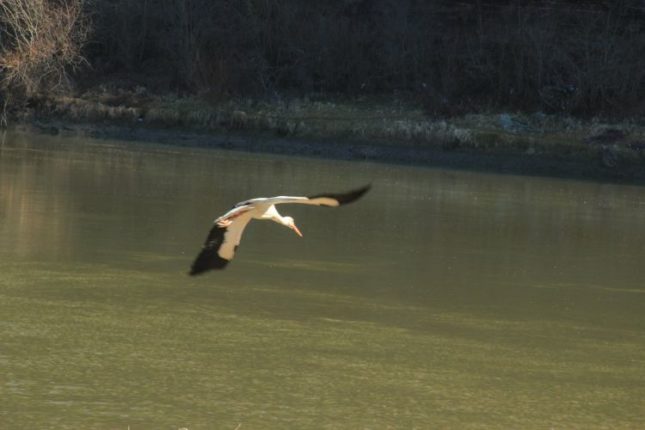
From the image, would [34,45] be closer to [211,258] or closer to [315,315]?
[315,315]

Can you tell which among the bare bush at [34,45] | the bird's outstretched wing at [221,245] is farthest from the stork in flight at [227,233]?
the bare bush at [34,45]

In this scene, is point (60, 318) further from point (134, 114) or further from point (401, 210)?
point (134, 114)

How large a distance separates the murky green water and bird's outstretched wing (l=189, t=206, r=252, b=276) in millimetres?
1018

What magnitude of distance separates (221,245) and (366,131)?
891 inches

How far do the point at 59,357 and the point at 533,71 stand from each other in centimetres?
2847

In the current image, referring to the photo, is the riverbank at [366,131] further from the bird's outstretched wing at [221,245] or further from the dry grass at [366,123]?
the bird's outstretched wing at [221,245]

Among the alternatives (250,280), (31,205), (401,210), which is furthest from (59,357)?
(401,210)

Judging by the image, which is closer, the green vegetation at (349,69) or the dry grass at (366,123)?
the dry grass at (366,123)

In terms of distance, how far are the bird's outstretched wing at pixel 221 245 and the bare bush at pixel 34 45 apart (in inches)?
1002

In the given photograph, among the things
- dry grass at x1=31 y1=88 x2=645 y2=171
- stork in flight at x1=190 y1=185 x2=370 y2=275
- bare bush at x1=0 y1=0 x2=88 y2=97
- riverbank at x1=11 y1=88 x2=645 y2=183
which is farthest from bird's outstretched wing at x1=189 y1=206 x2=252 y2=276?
bare bush at x1=0 y1=0 x2=88 y2=97

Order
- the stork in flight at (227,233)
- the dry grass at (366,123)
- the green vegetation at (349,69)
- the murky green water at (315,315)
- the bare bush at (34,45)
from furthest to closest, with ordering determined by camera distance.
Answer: the bare bush at (34,45) < the green vegetation at (349,69) < the dry grass at (366,123) < the murky green water at (315,315) < the stork in flight at (227,233)

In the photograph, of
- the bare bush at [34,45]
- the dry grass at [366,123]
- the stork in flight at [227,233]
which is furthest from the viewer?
the bare bush at [34,45]

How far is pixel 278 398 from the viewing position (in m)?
8.93

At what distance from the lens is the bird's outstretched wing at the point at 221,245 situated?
26.6ft
